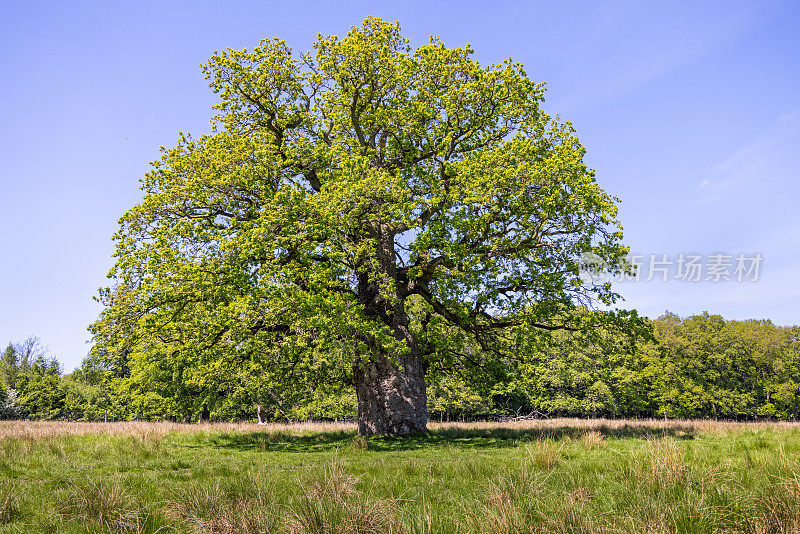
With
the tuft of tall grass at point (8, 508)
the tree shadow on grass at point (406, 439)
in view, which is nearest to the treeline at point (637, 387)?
the tree shadow on grass at point (406, 439)

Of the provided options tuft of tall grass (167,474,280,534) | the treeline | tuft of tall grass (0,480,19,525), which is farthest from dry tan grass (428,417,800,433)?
the treeline

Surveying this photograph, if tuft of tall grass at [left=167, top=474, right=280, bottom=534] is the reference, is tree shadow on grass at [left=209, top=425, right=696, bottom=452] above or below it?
below

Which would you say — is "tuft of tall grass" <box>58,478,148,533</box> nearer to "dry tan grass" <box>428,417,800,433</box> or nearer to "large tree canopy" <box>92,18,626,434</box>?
"large tree canopy" <box>92,18,626,434</box>

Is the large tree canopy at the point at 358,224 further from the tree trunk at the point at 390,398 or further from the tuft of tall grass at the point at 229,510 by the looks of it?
the tuft of tall grass at the point at 229,510

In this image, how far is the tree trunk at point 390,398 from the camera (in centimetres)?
1814

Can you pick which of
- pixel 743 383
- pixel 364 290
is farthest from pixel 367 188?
pixel 743 383

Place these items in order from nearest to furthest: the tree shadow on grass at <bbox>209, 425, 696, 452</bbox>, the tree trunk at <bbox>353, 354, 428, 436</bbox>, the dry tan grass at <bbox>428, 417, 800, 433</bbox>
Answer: the tree shadow on grass at <bbox>209, 425, 696, 452</bbox>, the tree trunk at <bbox>353, 354, 428, 436</bbox>, the dry tan grass at <bbox>428, 417, 800, 433</bbox>

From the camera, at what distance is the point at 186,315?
1536cm

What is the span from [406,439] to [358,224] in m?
7.73

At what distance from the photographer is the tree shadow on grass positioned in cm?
1458

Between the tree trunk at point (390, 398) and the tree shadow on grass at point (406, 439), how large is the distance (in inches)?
37.4

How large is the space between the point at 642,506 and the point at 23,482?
995 centimetres

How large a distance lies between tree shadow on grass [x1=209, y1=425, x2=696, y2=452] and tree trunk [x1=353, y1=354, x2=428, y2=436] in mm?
951

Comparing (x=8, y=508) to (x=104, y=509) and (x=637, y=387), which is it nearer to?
(x=104, y=509)
